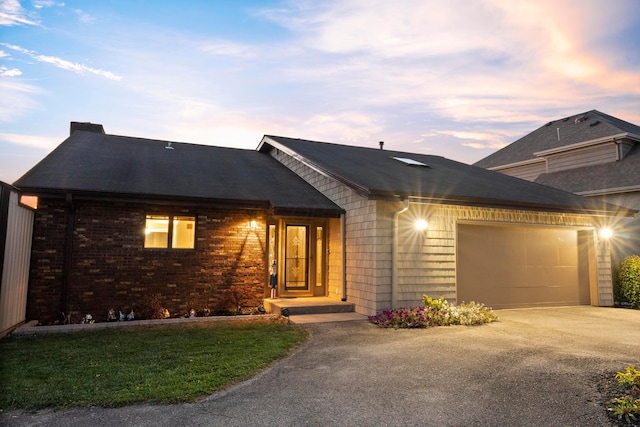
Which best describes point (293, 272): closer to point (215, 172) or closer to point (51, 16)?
point (215, 172)

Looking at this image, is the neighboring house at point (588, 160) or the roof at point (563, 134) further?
the roof at point (563, 134)

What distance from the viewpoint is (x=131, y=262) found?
8.97m

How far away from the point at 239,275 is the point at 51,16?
21.2 feet

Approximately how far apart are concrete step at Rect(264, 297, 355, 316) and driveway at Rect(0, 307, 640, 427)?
165cm

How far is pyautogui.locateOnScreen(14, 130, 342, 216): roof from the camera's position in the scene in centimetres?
881

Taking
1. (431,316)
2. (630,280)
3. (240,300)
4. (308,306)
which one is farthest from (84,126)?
(630,280)

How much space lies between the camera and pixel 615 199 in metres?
15.5

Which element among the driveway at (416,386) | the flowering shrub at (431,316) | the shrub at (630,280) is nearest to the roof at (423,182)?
the shrub at (630,280)

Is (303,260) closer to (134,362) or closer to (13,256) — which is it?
(134,362)

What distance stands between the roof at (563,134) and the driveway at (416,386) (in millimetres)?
13519

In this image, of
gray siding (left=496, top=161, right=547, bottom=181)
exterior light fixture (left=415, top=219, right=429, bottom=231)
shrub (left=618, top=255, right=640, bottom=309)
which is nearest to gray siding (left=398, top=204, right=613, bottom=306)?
exterior light fixture (left=415, top=219, right=429, bottom=231)

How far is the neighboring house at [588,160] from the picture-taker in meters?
14.9

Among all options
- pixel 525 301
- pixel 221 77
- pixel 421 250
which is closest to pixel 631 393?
pixel 421 250

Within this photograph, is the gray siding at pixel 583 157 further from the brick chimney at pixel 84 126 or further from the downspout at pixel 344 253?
the brick chimney at pixel 84 126
